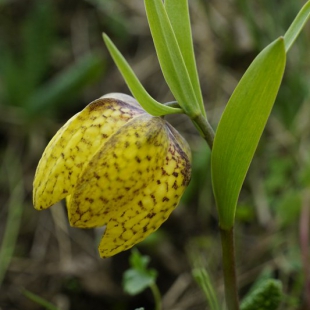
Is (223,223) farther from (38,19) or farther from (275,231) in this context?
(38,19)

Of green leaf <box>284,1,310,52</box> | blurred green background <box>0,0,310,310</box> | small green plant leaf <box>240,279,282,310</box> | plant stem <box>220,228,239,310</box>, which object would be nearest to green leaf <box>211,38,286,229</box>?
plant stem <box>220,228,239,310</box>

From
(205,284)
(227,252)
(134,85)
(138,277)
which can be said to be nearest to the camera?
(134,85)

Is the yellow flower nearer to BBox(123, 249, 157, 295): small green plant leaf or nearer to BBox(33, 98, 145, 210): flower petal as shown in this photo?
BBox(33, 98, 145, 210): flower petal

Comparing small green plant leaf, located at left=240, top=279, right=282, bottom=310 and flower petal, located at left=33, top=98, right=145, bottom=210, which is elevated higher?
flower petal, located at left=33, top=98, right=145, bottom=210

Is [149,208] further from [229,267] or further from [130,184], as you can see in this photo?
[229,267]

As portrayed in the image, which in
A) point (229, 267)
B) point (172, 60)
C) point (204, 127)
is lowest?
point (229, 267)

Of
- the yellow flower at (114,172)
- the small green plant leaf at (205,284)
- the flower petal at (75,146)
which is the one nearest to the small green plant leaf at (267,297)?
the small green plant leaf at (205,284)

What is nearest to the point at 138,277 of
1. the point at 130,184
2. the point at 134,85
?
the point at 130,184
